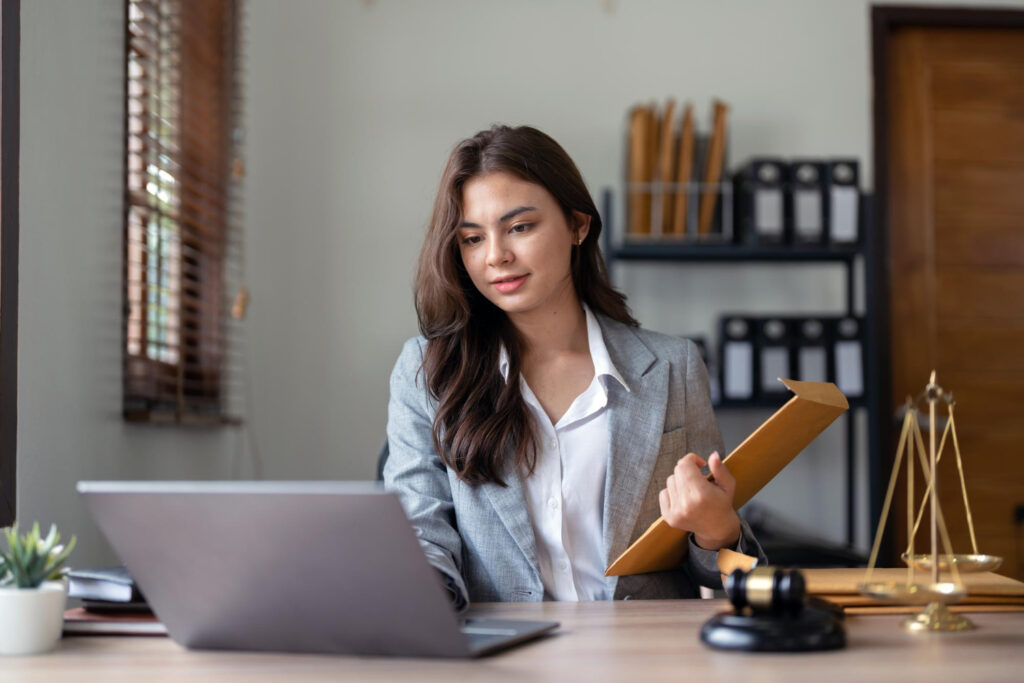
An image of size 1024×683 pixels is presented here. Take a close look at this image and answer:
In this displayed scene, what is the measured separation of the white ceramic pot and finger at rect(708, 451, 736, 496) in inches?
27.9

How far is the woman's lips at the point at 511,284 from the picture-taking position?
1.63 m

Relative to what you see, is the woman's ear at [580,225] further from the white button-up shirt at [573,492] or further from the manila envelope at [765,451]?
the manila envelope at [765,451]

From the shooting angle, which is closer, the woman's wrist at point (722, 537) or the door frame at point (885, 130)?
the woman's wrist at point (722, 537)

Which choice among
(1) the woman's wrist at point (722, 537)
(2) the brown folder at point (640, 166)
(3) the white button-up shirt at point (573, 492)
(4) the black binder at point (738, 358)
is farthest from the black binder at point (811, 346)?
(1) the woman's wrist at point (722, 537)

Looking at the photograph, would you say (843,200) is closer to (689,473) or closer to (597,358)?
(597,358)

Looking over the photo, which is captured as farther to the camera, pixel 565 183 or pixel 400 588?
pixel 565 183

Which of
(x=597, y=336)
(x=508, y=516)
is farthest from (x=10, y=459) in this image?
→ (x=597, y=336)

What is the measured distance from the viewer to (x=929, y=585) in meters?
1.02

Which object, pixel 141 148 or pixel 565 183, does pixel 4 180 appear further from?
pixel 565 183

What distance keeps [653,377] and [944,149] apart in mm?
2275

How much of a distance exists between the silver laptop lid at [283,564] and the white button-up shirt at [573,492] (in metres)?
0.66

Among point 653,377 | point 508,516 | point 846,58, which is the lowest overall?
point 508,516

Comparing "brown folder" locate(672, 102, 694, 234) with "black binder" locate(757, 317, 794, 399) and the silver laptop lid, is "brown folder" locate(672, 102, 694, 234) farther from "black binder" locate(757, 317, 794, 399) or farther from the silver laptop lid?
the silver laptop lid

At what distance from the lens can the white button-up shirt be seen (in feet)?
5.17
